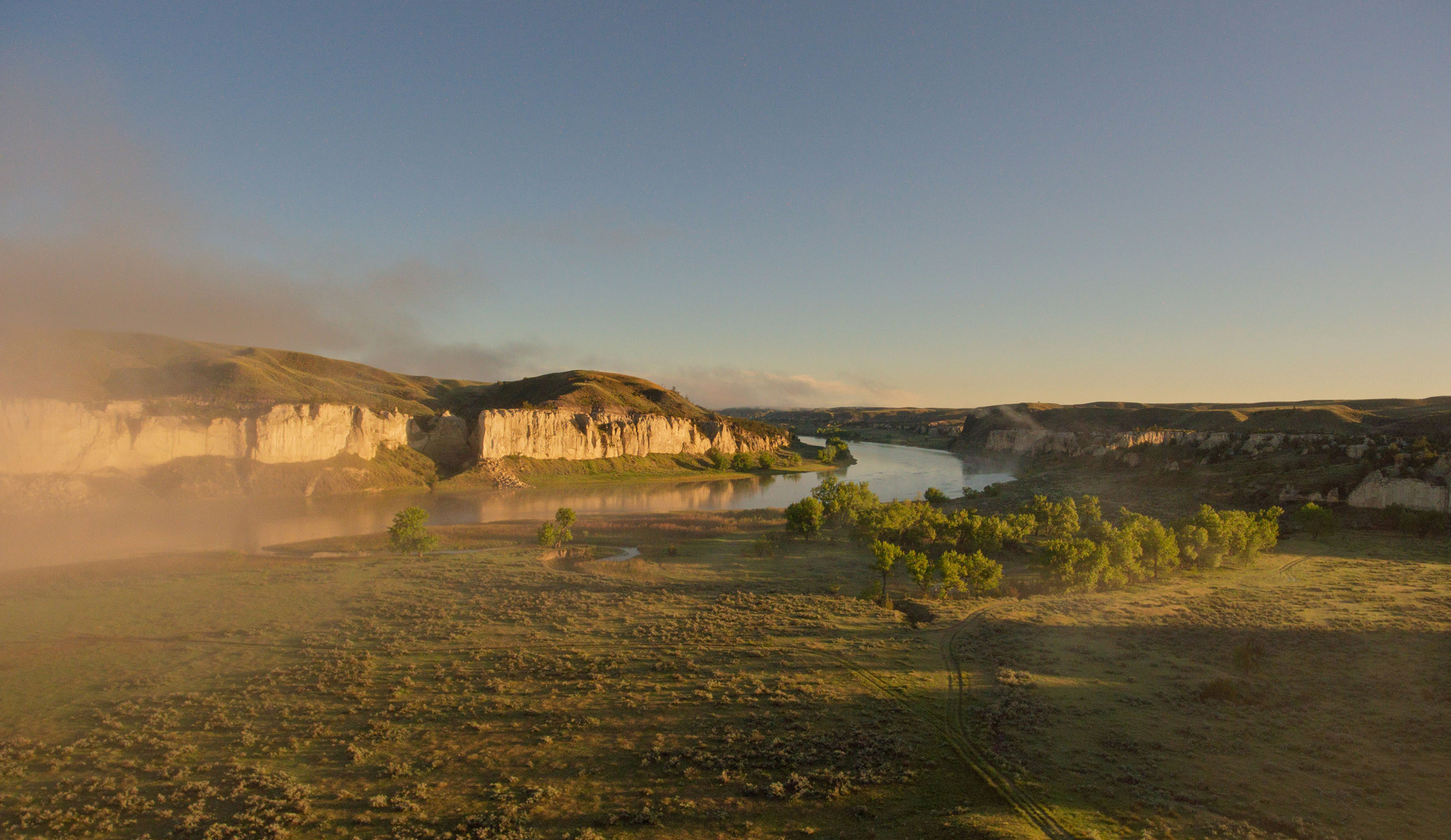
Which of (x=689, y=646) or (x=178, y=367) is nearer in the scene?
(x=689, y=646)

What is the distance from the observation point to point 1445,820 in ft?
46.2

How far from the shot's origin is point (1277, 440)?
79.2 meters

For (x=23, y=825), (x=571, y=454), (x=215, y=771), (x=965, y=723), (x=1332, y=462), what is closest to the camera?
(x=23, y=825)

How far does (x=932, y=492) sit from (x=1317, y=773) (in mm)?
54510

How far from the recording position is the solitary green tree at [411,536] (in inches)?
1688

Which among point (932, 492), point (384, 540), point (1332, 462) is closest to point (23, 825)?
point (384, 540)

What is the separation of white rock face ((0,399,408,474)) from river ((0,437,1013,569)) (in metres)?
5.89

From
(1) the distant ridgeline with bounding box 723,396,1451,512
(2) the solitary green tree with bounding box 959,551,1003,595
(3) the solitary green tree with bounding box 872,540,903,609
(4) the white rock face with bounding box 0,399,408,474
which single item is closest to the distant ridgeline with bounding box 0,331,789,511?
(4) the white rock face with bounding box 0,399,408,474

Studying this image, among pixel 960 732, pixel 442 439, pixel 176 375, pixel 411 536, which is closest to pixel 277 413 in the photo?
pixel 442 439

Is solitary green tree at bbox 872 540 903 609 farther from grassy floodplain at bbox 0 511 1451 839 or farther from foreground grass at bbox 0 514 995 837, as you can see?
foreground grass at bbox 0 514 995 837

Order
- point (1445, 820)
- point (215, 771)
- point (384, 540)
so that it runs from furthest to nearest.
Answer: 1. point (384, 540)
2. point (215, 771)
3. point (1445, 820)

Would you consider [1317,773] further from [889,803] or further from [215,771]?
[215,771]

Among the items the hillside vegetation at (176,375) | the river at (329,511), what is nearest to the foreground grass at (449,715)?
the river at (329,511)

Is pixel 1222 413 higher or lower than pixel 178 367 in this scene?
lower
